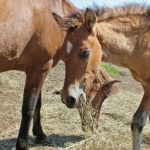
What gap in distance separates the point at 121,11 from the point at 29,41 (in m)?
1.56

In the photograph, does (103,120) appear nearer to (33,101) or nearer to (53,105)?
(53,105)

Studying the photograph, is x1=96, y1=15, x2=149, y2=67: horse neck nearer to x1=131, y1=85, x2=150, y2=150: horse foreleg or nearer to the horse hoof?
x1=131, y1=85, x2=150, y2=150: horse foreleg

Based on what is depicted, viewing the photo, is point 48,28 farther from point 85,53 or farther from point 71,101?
point 71,101

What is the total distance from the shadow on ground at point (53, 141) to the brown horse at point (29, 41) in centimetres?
42

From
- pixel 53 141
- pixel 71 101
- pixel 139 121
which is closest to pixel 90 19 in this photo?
pixel 71 101

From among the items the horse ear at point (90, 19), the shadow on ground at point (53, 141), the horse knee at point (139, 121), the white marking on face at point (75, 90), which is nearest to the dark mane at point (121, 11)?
the horse ear at point (90, 19)

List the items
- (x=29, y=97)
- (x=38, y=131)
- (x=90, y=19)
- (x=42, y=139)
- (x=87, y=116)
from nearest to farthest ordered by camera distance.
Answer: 1. (x=90, y=19)
2. (x=29, y=97)
3. (x=87, y=116)
4. (x=42, y=139)
5. (x=38, y=131)

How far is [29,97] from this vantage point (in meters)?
6.14

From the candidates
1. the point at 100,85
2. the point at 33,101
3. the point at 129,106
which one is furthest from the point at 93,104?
the point at 129,106

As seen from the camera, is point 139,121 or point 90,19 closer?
point 90,19

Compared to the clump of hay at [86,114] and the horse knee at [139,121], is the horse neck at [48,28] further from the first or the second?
the horse knee at [139,121]

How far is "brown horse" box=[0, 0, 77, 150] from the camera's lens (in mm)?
5625

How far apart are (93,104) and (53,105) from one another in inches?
79.1

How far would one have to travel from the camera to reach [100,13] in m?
6.32
